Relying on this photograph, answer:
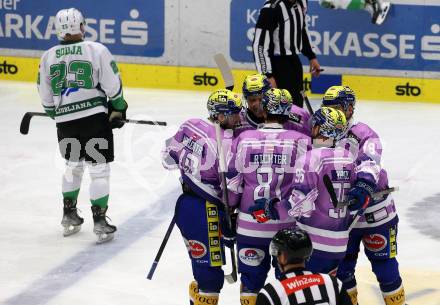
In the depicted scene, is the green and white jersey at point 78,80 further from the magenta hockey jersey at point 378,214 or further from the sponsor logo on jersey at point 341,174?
the sponsor logo on jersey at point 341,174

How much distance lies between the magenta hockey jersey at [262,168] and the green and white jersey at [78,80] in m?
2.11

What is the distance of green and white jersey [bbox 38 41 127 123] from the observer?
732cm

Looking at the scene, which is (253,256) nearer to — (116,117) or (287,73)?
(116,117)

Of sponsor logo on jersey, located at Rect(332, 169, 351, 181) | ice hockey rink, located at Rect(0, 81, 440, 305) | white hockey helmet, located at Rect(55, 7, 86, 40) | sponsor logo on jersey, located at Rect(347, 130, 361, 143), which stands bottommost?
ice hockey rink, located at Rect(0, 81, 440, 305)

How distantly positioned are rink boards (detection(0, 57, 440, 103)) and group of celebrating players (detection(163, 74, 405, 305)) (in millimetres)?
6186

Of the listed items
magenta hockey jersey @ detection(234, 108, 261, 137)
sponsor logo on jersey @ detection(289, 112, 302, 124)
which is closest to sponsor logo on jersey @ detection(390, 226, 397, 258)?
sponsor logo on jersey @ detection(289, 112, 302, 124)

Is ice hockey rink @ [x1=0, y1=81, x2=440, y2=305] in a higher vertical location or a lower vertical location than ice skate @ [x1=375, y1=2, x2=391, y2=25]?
lower

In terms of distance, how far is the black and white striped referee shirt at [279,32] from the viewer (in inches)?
372

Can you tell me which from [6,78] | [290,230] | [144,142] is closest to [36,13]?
[6,78]

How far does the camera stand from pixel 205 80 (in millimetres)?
12438

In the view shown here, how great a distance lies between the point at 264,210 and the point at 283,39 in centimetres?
458

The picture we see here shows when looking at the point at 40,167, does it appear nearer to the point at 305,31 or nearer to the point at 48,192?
the point at 48,192

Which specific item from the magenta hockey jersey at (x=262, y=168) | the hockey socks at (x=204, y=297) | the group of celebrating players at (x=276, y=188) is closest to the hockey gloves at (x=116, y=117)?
the group of celebrating players at (x=276, y=188)

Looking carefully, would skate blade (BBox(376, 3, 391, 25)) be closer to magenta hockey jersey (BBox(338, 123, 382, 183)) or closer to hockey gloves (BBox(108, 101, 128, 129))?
hockey gloves (BBox(108, 101, 128, 129))
